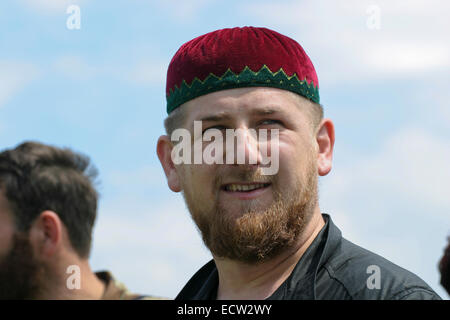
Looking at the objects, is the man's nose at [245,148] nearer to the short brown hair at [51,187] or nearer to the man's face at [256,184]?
the man's face at [256,184]

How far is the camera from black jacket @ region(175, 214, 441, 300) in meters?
3.32

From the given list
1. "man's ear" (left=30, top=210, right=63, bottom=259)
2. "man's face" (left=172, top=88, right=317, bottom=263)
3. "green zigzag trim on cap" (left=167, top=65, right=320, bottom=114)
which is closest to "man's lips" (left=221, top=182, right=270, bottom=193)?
"man's face" (left=172, top=88, right=317, bottom=263)

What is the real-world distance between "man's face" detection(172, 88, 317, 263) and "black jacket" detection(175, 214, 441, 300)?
19cm

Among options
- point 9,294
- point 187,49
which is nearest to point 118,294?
point 9,294

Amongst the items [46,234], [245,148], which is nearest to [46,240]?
[46,234]

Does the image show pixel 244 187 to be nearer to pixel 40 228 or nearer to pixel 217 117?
pixel 217 117

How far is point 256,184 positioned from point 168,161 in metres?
0.91

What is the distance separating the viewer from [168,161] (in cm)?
435

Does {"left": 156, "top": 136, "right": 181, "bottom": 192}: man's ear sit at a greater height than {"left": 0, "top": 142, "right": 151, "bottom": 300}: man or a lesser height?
greater

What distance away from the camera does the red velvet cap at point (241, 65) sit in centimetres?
387

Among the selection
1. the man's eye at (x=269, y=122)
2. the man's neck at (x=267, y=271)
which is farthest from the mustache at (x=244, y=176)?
the man's neck at (x=267, y=271)

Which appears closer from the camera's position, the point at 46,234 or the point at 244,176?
the point at 244,176

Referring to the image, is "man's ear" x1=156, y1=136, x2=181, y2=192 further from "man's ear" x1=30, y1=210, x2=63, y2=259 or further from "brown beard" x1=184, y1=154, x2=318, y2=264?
"man's ear" x1=30, y1=210, x2=63, y2=259

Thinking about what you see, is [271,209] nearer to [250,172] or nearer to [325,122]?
[250,172]
